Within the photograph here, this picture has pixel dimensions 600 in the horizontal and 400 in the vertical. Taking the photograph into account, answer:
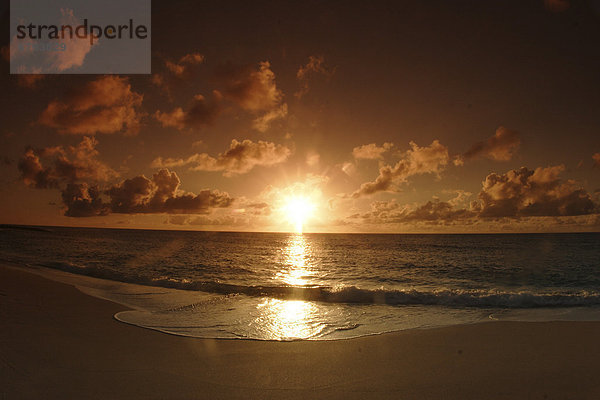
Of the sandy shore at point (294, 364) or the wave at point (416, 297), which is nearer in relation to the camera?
the sandy shore at point (294, 364)

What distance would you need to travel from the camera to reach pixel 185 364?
579 cm

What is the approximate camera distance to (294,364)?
591cm

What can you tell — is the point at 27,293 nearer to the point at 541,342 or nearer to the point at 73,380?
the point at 73,380

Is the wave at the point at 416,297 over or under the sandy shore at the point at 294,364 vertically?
under

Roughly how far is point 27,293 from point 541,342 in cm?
1519

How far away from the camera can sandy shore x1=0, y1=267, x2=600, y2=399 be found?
4.86 meters

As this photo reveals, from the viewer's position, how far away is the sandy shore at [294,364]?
16.0 feet

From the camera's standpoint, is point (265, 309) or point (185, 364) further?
point (265, 309)

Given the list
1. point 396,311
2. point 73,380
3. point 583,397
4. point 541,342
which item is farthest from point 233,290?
point 583,397

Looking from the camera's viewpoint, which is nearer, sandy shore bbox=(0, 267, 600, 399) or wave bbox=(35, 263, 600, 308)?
sandy shore bbox=(0, 267, 600, 399)

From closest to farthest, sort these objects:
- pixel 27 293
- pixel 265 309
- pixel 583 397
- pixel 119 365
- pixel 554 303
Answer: pixel 583 397, pixel 119 365, pixel 265 309, pixel 27 293, pixel 554 303

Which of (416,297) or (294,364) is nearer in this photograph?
(294,364)

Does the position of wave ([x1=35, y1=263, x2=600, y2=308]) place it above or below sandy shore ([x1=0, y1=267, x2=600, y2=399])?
below

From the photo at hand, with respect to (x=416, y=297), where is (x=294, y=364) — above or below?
above
